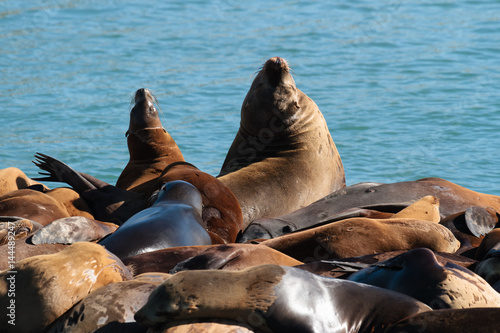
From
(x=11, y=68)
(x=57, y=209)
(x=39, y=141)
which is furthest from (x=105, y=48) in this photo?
(x=57, y=209)

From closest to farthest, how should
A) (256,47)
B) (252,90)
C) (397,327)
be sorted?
(397,327) < (252,90) < (256,47)

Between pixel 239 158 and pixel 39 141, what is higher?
pixel 239 158

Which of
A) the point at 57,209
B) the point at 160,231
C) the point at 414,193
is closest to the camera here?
the point at 160,231

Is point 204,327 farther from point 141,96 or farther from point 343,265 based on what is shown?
point 141,96

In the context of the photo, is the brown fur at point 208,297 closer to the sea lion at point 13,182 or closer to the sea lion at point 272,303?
the sea lion at point 272,303

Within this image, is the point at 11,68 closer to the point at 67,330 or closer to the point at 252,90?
the point at 252,90

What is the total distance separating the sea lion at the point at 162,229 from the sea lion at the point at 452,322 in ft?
5.57

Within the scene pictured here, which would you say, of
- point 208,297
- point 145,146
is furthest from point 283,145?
point 208,297

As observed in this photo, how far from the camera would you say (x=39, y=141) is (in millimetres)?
10859

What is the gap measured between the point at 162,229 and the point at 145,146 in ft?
9.60

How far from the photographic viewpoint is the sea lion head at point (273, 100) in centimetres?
705

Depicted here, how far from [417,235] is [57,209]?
255cm

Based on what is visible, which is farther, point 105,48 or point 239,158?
point 105,48

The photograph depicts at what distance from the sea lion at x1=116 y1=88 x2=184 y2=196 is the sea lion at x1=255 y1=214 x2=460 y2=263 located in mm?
2771
